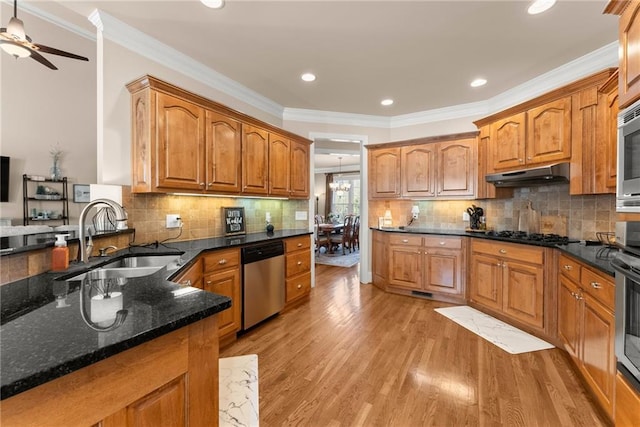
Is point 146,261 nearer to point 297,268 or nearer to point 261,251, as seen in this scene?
point 261,251

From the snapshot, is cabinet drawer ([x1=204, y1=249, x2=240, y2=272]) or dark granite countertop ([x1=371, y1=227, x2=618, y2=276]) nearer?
dark granite countertop ([x1=371, y1=227, x2=618, y2=276])

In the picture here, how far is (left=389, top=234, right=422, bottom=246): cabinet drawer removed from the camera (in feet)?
12.1

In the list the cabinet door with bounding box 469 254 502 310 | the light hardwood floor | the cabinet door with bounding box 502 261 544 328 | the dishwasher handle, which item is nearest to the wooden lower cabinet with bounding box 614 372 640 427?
the light hardwood floor

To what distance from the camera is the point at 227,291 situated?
244 centimetres

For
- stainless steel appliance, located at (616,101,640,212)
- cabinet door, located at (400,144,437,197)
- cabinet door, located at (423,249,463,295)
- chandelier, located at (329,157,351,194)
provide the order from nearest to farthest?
stainless steel appliance, located at (616,101,640,212) < cabinet door, located at (423,249,463,295) < cabinet door, located at (400,144,437,197) < chandelier, located at (329,157,351,194)

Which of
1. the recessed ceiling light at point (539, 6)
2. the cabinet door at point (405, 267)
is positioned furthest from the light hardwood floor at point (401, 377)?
the recessed ceiling light at point (539, 6)

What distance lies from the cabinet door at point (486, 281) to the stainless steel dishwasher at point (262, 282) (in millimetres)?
2303

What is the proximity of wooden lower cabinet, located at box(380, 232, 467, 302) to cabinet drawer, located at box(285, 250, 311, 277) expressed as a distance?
1.19 meters

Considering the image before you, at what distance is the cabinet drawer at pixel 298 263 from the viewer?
3.24 meters

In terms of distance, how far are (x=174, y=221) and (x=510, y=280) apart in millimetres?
3455

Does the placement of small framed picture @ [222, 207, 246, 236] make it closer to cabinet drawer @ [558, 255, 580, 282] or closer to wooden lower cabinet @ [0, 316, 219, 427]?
wooden lower cabinet @ [0, 316, 219, 427]

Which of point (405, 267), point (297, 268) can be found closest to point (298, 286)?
point (297, 268)

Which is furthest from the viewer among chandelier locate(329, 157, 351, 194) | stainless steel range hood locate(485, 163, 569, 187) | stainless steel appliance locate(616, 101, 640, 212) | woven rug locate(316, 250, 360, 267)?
chandelier locate(329, 157, 351, 194)

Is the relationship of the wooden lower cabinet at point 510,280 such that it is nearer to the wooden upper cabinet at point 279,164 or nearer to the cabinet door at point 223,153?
the wooden upper cabinet at point 279,164
